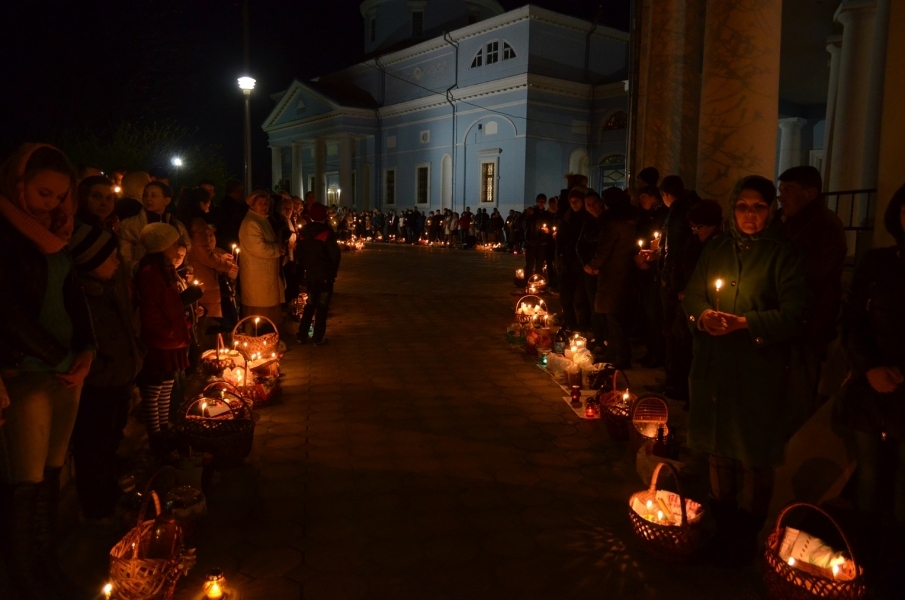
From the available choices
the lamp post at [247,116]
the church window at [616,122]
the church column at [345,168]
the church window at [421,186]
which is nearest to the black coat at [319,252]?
the lamp post at [247,116]

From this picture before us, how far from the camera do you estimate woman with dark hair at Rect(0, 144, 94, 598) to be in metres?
2.94

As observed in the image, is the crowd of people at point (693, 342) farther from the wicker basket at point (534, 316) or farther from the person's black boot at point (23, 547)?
the wicker basket at point (534, 316)

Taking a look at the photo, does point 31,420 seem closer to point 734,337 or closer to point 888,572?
point 734,337

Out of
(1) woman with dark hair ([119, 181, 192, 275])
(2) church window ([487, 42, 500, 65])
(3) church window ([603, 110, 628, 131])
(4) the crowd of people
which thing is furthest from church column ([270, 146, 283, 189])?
(4) the crowd of people

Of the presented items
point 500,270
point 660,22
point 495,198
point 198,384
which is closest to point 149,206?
point 198,384

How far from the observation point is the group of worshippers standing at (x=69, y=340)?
2.98 m

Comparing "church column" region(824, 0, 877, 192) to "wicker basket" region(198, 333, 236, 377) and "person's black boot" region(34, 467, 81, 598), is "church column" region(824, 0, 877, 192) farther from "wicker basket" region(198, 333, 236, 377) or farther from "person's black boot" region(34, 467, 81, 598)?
"person's black boot" region(34, 467, 81, 598)

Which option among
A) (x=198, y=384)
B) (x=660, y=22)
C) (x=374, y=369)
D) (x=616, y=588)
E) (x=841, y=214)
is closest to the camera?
(x=616, y=588)

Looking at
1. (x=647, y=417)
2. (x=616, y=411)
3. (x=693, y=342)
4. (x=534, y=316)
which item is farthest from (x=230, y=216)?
(x=693, y=342)

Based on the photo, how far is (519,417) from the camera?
6191 millimetres

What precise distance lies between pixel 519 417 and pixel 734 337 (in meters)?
2.91

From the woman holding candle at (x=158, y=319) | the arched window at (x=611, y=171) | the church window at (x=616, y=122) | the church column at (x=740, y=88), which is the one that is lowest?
the woman holding candle at (x=158, y=319)

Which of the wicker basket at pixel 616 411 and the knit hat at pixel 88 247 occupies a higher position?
the knit hat at pixel 88 247

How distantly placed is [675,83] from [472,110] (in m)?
26.9
